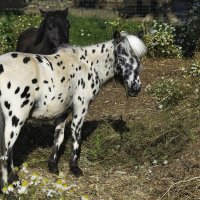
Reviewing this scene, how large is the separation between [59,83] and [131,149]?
5.00 feet

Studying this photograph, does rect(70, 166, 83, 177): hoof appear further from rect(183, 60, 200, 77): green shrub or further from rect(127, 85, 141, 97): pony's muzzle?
rect(183, 60, 200, 77): green shrub

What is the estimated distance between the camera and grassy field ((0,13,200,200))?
19.1 ft

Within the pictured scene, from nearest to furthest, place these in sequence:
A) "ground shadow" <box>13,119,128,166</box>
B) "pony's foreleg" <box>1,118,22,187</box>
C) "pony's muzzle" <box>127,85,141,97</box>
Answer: "pony's foreleg" <box>1,118,22,187</box> → "pony's muzzle" <box>127,85,141,97</box> → "ground shadow" <box>13,119,128,166</box>

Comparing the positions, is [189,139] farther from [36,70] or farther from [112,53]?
[36,70]

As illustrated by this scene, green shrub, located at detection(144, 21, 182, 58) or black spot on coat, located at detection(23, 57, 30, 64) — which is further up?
black spot on coat, located at detection(23, 57, 30, 64)

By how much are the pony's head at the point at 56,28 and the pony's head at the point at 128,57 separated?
1.32 meters

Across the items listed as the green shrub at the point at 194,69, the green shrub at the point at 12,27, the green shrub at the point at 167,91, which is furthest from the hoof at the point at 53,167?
the green shrub at the point at 12,27

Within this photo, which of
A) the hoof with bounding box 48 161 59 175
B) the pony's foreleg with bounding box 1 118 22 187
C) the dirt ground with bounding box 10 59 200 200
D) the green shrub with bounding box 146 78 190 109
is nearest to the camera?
the pony's foreleg with bounding box 1 118 22 187

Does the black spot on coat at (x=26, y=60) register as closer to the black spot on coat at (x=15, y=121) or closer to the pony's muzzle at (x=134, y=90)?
the black spot on coat at (x=15, y=121)

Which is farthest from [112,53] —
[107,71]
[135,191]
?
[135,191]

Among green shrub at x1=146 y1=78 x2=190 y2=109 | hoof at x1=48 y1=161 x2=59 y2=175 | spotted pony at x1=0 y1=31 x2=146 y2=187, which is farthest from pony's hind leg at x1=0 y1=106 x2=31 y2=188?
green shrub at x1=146 y1=78 x2=190 y2=109

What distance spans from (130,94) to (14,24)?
6451 millimetres

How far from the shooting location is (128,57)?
6414 millimetres

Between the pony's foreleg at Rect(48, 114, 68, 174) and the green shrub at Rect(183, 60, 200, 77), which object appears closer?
the pony's foreleg at Rect(48, 114, 68, 174)
